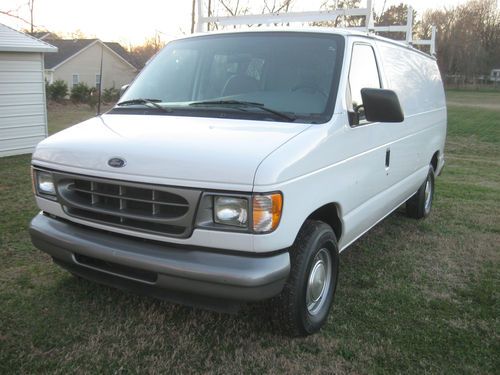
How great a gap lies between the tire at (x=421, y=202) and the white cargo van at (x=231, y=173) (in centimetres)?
213

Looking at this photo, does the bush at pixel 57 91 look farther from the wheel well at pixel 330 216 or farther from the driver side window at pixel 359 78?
the wheel well at pixel 330 216

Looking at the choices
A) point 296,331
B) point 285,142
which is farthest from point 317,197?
point 296,331

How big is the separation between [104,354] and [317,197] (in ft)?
5.58

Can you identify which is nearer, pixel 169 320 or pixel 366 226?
pixel 169 320

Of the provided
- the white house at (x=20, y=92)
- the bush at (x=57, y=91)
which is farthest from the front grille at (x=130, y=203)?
the bush at (x=57, y=91)

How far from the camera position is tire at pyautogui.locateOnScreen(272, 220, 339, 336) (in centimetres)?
321

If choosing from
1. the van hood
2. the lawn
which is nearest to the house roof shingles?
the lawn

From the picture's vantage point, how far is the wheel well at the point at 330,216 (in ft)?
11.9

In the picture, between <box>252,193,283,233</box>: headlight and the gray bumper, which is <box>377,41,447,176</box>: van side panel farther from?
the gray bumper

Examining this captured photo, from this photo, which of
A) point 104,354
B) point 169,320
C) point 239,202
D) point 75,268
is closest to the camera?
point 239,202

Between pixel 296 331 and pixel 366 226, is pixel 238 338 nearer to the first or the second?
pixel 296 331

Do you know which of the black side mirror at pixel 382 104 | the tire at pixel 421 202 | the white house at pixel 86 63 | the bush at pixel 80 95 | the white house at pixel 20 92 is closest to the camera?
the black side mirror at pixel 382 104

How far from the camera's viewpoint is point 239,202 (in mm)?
2803

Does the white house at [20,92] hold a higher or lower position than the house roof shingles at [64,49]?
lower
